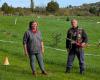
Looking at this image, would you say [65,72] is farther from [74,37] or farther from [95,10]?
[95,10]

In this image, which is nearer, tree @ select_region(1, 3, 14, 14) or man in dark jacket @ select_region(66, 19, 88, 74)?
man in dark jacket @ select_region(66, 19, 88, 74)

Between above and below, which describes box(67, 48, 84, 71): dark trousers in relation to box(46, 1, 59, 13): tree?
above

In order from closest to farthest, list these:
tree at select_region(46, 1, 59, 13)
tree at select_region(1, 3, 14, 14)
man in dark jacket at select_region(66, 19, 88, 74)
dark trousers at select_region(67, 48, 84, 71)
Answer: man in dark jacket at select_region(66, 19, 88, 74) < dark trousers at select_region(67, 48, 84, 71) < tree at select_region(1, 3, 14, 14) < tree at select_region(46, 1, 59, 13)

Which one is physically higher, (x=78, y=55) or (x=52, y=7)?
(x=78, y=55)

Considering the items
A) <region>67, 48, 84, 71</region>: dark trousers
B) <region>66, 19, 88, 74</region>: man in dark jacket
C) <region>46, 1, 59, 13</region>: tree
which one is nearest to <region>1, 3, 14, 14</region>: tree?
<region>46, 1, 59, 13</region>: tree

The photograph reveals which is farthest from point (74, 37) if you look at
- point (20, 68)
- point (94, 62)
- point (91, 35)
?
point (91, 35)

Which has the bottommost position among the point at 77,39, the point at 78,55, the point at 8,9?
the point at 8,9

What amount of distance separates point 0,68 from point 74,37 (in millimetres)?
3016

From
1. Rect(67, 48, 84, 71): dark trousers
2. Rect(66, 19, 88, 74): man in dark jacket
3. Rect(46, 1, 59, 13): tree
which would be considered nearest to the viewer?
Rect(66, 19, 88, 74): man in dark jacket

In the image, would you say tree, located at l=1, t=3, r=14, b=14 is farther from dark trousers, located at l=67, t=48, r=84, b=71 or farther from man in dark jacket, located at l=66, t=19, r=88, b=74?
man in dark jacket, located at l=66, t=19, r=88, b=74

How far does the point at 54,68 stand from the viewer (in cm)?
1703

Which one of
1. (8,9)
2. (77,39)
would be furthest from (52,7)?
(77,39)

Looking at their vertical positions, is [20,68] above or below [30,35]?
below

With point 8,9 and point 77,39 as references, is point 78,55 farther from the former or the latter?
point 8,9
